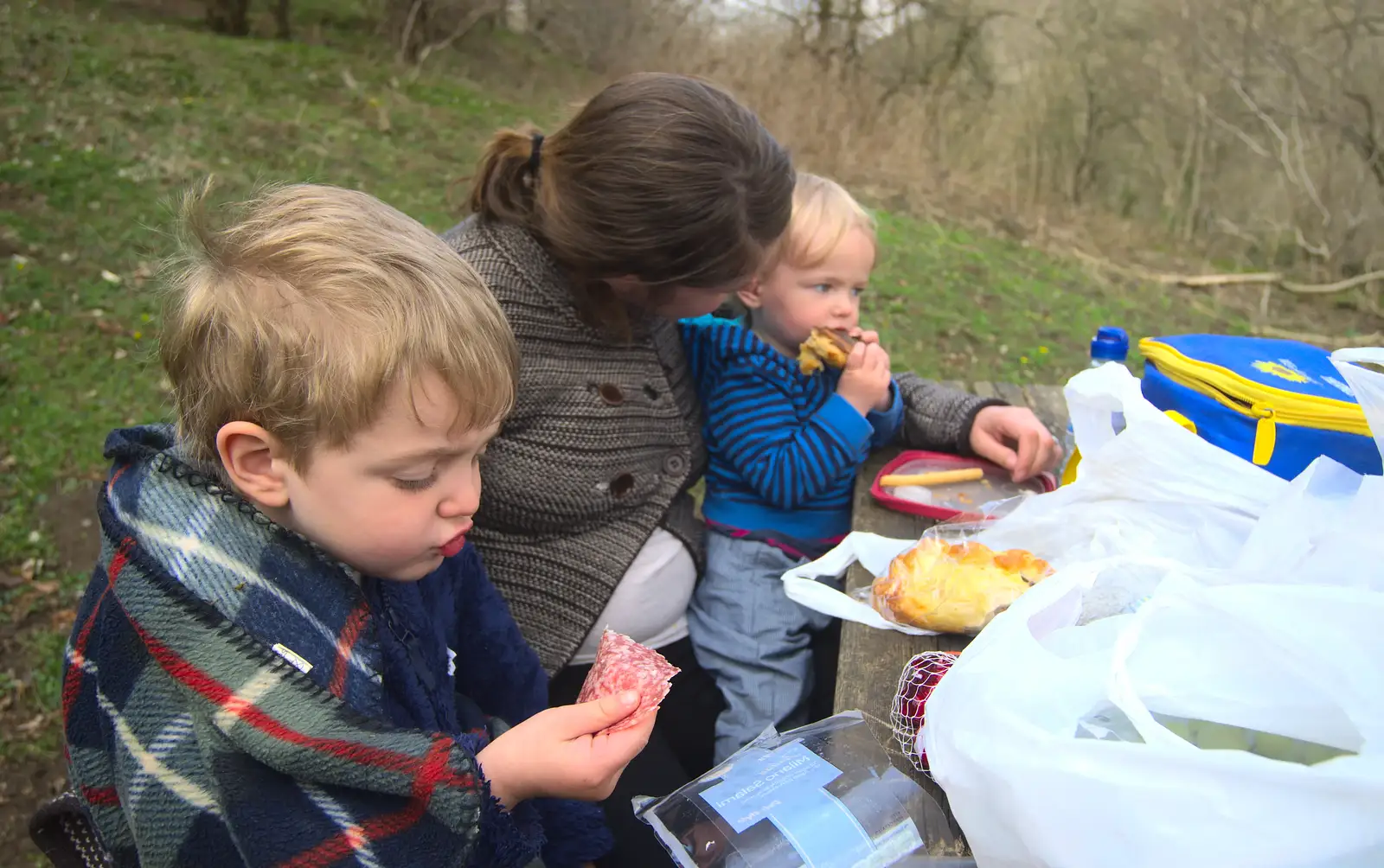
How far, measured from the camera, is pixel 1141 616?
1.16 meters

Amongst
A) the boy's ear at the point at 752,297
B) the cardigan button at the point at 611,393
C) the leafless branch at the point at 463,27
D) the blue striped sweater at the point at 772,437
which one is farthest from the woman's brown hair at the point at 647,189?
the leafless branch at the point at 463,27

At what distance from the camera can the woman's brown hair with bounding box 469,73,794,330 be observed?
177 centimetres

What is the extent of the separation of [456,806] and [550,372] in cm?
92

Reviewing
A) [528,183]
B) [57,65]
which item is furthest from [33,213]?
[528,183]

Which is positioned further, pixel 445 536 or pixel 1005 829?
pixel 445 536

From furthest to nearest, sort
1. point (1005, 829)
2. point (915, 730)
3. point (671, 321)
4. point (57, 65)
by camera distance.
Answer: point (57, 65)
point (671, 321)
point (915, 730)
point (1005, 829)

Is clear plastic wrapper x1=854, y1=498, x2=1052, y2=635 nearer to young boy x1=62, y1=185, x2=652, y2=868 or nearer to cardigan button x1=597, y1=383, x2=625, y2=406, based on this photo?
young boy x1=62, y1=185, x2=652, y2=868

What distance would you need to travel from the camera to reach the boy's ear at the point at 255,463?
1144mm

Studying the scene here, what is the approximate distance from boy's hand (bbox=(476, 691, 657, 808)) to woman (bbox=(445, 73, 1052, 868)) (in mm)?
572

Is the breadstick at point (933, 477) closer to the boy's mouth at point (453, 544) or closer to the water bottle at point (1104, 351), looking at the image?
the water bottle at point (1104, 351)

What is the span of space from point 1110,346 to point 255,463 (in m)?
1.72

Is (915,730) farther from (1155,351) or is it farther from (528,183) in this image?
(528,183)

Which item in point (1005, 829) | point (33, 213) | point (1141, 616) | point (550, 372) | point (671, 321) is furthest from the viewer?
point (33, 213)

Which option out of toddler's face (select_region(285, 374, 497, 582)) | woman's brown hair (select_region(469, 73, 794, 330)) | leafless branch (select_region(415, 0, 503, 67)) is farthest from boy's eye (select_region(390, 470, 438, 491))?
leafless branch (select_region(415, 0, 503, 67))
